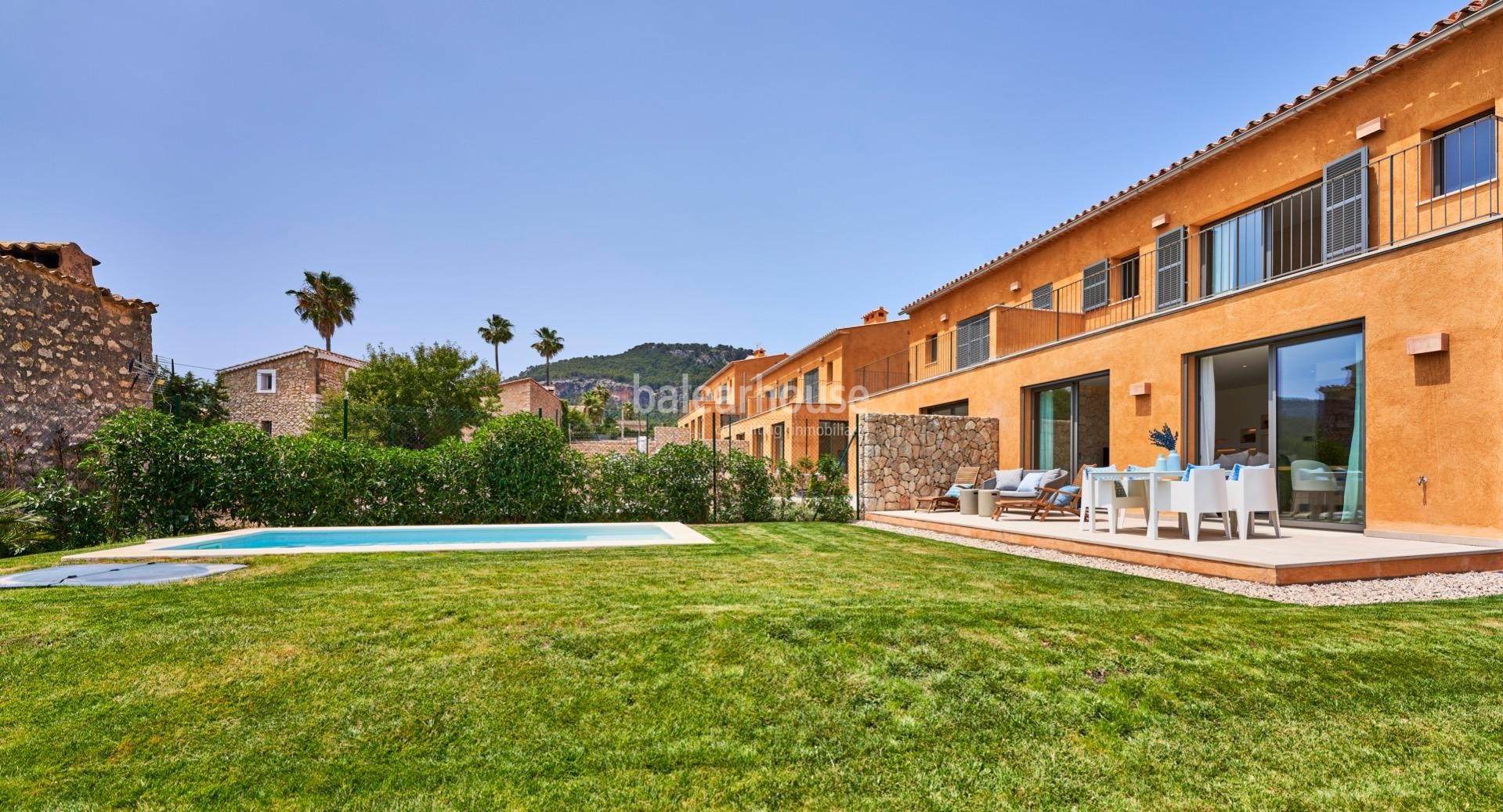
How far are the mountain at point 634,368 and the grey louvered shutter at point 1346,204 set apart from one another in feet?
201

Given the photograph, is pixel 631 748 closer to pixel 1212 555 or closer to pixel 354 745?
pixel 354 745

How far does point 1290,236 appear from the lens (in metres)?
10.2

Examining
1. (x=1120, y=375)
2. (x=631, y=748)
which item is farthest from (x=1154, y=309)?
(x=631, y=748)

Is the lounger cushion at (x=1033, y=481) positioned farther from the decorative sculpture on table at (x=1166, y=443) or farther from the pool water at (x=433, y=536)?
the pool water at (x=433, y=536)

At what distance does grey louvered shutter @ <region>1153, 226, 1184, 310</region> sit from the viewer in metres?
11.7

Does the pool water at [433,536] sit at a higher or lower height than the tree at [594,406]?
lower

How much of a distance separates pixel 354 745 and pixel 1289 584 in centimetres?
674

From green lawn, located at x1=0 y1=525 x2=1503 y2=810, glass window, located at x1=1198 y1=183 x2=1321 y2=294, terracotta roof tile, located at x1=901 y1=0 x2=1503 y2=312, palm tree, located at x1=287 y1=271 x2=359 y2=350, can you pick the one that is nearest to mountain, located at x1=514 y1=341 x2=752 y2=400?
palm tree, located at x1=287 y1=271 x2=359 y2=350

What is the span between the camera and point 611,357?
80562mm

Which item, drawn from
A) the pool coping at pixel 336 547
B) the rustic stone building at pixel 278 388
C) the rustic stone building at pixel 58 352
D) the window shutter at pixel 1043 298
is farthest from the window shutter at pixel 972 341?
the rustic stone building at pixel 278 388

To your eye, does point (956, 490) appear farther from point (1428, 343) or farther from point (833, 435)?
point (833, 435)

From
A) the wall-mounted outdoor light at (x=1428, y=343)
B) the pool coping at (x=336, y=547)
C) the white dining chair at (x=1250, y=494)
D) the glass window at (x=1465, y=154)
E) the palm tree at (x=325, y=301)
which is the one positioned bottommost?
the pool coping at (x=336, y=547)

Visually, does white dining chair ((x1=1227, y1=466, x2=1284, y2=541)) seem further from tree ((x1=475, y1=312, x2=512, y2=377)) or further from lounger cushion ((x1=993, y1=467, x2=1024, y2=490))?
tree ((x1=475, y1=312, x2=512, y2=377))

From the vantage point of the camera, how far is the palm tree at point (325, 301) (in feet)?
112
